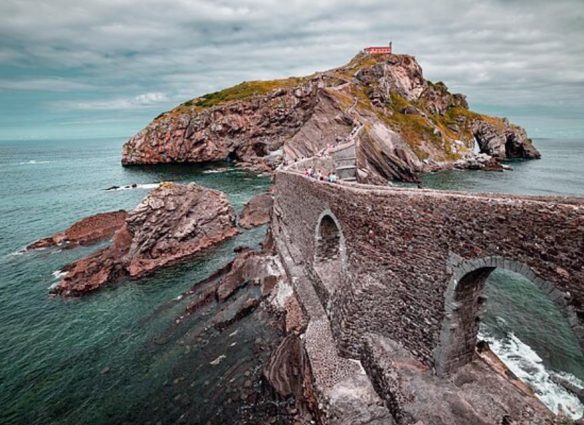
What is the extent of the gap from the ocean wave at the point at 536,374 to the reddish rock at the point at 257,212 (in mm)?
26925

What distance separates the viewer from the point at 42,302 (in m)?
25.3

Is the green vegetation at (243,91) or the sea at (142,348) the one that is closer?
the sea at (142,348)

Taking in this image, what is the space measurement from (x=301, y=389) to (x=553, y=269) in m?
10.3

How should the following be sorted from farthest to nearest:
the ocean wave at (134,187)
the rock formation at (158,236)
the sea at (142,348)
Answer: the ocean wave at (134,187) → the rock formation at (158,236) → the sea at (142,348)

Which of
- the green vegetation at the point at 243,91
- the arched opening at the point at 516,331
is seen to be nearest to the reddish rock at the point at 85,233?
the arched opening at the point at 516,331

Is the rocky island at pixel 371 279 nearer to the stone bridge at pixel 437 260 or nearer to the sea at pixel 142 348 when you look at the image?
the stone bridge at pixel 437 260

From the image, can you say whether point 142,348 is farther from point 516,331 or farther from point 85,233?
point 85,233

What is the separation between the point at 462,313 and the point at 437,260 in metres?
1.96

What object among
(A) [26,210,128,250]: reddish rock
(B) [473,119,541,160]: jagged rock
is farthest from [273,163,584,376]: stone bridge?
(B) [473,119,541,160]: jagged rock

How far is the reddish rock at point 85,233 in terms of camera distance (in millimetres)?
37438

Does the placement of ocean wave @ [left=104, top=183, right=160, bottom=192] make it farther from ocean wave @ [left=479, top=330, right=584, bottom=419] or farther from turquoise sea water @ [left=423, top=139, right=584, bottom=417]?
ocean wave @ [left=479, top=330, right=584, bottom=419]

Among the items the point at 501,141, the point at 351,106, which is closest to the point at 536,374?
the point at 351,106

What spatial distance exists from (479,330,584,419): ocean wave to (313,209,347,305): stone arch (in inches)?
318

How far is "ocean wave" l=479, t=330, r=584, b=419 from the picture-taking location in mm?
13547
